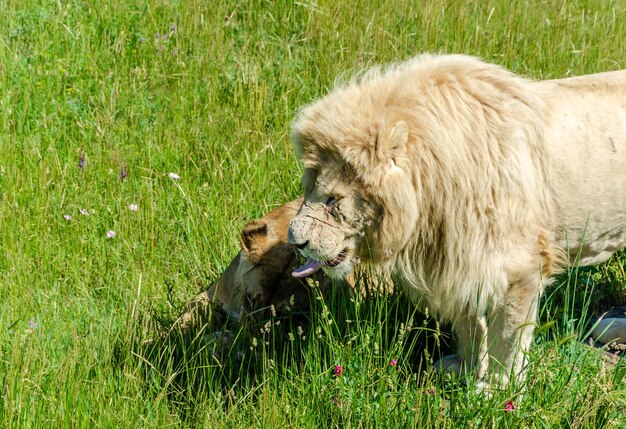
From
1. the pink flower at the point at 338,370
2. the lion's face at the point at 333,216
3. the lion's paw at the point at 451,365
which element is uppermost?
the lion's face at the point at 333,216

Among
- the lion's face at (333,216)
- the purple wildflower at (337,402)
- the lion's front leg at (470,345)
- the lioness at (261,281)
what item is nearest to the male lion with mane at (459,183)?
the lion's face at (333,216)

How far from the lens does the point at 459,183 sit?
3531 mm

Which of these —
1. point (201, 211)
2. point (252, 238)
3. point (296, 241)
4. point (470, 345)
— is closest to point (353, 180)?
point (296, 241)

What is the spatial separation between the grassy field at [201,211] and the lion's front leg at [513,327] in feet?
0.31

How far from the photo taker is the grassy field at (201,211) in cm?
358

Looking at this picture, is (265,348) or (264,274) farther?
(264,274)

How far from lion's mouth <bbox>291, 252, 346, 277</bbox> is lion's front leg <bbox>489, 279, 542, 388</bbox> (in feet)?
2.45

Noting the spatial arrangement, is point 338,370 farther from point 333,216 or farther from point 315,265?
point 333,216

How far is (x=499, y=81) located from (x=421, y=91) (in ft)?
1.22

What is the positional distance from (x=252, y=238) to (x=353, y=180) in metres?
0.99

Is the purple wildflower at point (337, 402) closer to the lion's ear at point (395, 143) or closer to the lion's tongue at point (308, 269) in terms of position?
the lion's tongue at point (308, 269)

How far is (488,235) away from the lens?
360cm

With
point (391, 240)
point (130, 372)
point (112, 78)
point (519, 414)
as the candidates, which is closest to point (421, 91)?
point (391, 240)

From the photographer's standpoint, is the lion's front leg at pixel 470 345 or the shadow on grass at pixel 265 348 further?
the lion's front leg at pixel 470 345
